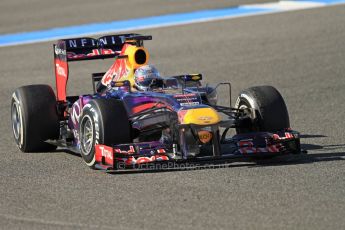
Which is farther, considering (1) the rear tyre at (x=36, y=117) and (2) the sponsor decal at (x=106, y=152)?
(1) the rear tyre at (x=36, y=117)

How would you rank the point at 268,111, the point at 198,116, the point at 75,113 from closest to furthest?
the point at 198,116
the point at 268,111
the point at 75,113

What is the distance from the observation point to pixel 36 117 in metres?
12.1

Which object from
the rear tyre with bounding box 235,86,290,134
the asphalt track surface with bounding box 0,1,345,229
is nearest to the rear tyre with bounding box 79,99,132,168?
the asphalt track surface with bounding box 0,1,345,229

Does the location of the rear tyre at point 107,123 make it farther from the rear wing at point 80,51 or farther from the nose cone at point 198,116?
the rear wing at point 80,51

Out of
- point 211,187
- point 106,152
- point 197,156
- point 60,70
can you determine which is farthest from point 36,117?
point 211,187

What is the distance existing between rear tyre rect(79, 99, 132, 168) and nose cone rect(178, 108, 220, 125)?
593 millimetres

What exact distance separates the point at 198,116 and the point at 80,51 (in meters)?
2.86

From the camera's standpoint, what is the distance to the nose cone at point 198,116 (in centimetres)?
1036

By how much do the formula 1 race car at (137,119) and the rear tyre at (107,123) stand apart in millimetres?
10

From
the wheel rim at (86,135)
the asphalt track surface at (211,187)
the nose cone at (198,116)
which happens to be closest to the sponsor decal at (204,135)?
the nose cone at (198,116)

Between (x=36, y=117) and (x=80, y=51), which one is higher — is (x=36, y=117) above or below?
below

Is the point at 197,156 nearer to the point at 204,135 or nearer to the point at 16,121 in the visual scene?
the point at 204,135

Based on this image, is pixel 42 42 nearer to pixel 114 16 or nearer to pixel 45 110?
pixel 114 16

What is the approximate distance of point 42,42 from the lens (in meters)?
23.5
